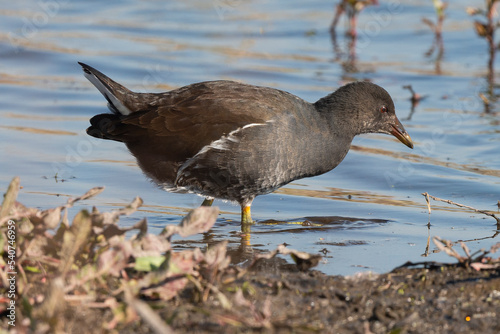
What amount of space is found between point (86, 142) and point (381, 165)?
3.17 meters

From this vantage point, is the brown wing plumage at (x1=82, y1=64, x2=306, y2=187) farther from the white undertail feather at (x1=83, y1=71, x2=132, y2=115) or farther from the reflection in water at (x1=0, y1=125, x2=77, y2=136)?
the reflection in water at (x1=0, y1=125, x2=77, y2=136)

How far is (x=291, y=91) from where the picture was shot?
10.4m

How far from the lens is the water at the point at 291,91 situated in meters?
5.83

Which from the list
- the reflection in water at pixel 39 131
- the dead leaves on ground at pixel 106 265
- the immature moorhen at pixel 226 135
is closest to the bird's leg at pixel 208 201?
the immature moorhen at pixel 226 135

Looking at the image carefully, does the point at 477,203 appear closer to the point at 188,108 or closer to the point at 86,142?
the point at 188,108

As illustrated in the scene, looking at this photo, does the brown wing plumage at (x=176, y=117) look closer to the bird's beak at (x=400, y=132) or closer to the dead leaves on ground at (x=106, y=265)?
the bird's beak at (x=400, y=132)

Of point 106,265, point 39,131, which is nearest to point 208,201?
point 39,131

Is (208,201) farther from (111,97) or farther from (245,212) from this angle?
(111,97)

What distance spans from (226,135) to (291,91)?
4.74m

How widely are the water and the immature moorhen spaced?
372mm

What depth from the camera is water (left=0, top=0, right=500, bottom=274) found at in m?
5.83

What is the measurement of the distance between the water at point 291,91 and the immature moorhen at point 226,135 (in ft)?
1.22

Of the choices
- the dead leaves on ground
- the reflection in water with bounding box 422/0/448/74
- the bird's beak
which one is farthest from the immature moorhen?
the reflection in water with bounding box 422/0/448/74

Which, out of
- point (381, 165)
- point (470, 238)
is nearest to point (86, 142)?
point (381, 165)
